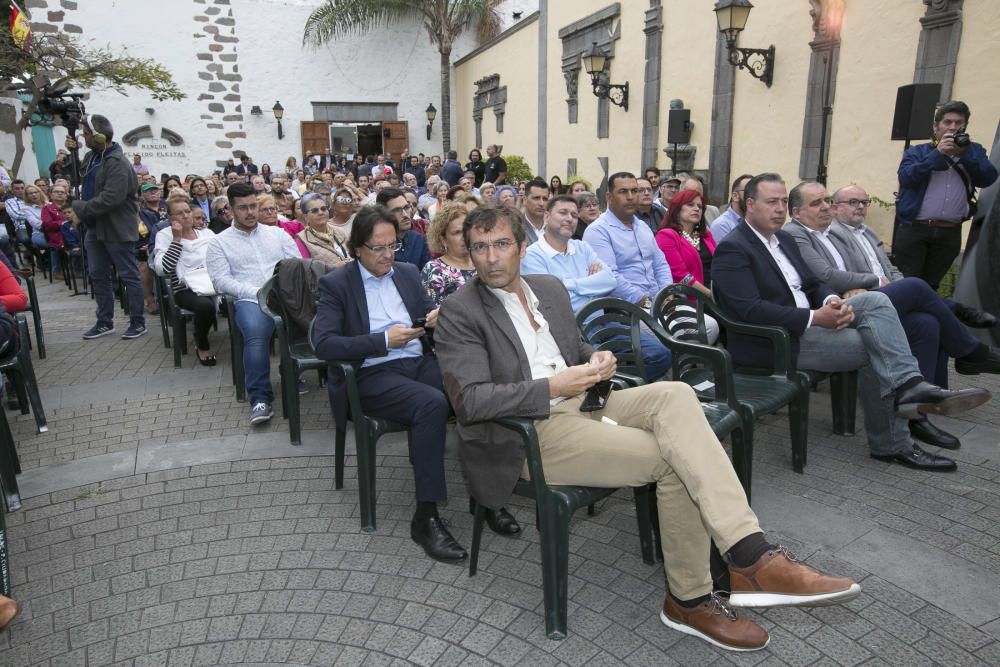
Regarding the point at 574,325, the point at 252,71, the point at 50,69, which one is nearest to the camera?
the point at 574,325

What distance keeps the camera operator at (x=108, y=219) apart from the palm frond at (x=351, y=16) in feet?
49.0

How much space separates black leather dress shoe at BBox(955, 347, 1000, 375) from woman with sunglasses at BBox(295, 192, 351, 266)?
3.97 meters

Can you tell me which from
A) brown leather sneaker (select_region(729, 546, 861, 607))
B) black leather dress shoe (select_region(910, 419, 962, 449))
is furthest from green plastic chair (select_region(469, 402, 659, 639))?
black leather dress shoe (select_region(910, 419, 962, 449))

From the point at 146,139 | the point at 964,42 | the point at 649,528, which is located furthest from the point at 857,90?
the point at 146,139

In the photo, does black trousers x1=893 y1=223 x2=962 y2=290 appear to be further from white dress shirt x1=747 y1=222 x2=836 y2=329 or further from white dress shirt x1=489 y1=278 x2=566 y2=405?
white dress shirt x1=489 y1=278 x2=566 y2=405

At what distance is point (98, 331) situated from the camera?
22.3ft

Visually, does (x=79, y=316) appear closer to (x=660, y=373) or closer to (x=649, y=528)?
(x=660, y=373)

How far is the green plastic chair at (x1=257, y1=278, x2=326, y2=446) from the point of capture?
12.9 ft

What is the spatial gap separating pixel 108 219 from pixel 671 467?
19.9 ft

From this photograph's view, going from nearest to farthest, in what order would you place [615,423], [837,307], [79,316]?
[615,423], [837,307], [79,316]

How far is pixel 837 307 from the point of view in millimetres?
3506

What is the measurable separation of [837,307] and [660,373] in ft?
3.26

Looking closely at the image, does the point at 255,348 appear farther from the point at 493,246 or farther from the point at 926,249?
the point at 926,249

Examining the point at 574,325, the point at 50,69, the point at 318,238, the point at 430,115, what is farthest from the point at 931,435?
the point at 430,115
